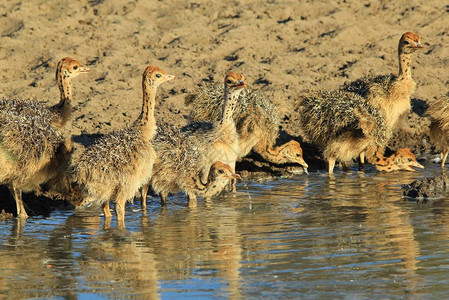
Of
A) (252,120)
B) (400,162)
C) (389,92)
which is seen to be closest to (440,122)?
(400,162)

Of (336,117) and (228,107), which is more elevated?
(228,107)

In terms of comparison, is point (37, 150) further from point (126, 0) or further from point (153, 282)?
point (126, 0)

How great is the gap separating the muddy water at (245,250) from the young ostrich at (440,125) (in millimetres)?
1587

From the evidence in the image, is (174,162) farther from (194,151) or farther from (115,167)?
(115,167)

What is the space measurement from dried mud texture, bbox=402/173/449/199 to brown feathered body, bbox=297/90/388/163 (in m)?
1.61

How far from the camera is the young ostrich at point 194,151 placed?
10.1 metres

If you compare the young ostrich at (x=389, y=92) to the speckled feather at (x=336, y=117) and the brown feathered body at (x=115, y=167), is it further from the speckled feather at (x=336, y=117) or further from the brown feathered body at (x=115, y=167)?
the brown feathered body at (x=115, y=167)

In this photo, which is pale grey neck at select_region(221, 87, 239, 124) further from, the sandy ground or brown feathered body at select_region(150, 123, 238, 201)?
the sandy ground

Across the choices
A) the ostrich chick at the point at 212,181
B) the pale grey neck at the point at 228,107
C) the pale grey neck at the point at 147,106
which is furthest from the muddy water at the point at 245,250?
the pale grey neck at the point at 147,106

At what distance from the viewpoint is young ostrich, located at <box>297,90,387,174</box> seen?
11938 millimetres

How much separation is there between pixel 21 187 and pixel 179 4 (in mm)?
7617

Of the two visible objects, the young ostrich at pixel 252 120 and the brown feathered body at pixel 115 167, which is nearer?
the brown feathered body at pixel 115 167

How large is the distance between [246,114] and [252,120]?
5.1 inches

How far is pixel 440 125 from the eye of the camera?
472 inches
